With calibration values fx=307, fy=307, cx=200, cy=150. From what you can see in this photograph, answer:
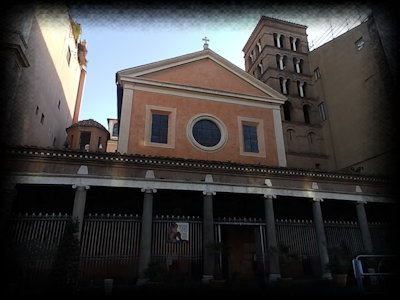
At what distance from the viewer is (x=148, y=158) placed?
12859mm

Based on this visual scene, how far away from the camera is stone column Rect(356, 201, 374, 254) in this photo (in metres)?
14.1

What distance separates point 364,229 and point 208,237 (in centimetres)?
771

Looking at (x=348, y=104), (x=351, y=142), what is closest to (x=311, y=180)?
(x=351, y=142)

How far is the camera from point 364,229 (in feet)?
47.4

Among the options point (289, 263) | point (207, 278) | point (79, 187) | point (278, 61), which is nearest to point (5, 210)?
point (79, 187)

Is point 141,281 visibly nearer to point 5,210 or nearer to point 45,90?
point 5,210

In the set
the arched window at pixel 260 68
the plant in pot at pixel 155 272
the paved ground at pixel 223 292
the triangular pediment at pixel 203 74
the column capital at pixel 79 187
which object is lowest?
the paved ground at pixel 223 292

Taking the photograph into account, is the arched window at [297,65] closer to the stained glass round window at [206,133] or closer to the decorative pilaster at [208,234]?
the stained glass round window at [206,133]

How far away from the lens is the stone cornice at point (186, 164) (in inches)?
464

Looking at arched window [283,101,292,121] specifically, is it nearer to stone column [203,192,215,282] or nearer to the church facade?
the church facade

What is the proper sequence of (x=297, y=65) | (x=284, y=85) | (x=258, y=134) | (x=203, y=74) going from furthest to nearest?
(x=297, y=65) < (x=284, y=85) < (x=203, y=74) < (x=258, y=134)

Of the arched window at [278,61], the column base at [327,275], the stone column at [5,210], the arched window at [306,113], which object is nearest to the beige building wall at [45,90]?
the stone column at [5,210]

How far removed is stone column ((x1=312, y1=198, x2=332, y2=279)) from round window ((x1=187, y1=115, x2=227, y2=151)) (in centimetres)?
594

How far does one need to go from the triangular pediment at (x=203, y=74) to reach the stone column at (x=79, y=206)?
8.00 metres
